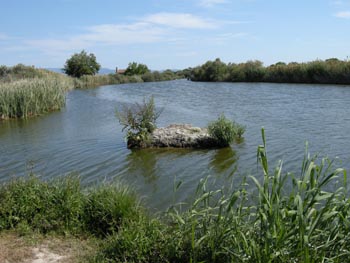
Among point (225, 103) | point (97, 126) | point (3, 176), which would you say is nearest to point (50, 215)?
point (3, 176)

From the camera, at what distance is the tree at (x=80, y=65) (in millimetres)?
63625

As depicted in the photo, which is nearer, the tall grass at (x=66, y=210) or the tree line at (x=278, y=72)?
the tall grass at (x=66, y=210)

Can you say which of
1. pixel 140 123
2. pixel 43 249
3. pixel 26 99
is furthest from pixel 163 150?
pixel 26 99

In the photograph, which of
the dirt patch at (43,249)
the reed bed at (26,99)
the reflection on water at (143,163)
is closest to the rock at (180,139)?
the reflection on water at (143,163)

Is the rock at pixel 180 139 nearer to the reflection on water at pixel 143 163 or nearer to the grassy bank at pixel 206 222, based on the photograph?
the reflection on water at pixel 143 163

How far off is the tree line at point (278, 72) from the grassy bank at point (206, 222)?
3439 centimetres

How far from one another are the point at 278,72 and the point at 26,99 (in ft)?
99.4

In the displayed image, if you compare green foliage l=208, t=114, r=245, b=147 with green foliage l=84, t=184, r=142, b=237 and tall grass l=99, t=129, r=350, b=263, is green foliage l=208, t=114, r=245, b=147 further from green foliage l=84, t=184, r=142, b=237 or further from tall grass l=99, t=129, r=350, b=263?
tall grass l=99, t=129, r=350, b=263

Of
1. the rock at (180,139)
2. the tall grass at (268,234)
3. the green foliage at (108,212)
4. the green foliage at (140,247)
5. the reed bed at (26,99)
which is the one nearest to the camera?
the tall grass at (268,234)

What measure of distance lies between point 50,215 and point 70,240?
0.68 meters

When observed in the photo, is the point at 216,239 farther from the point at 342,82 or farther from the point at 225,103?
the point at 342,82

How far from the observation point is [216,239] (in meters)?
4.04

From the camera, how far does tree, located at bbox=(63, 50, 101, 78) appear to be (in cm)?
6362

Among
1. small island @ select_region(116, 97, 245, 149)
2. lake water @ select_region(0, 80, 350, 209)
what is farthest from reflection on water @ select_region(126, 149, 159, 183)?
small island @ select_region(116, 97, 245, 149)
